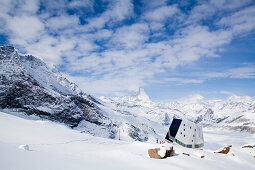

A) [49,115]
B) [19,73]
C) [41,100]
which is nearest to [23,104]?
[41,100]

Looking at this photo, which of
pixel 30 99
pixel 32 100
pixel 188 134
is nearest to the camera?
pixel 188 134

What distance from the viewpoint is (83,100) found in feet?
295

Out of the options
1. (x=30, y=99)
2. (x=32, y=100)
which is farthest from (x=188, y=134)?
(x=30, y=99)

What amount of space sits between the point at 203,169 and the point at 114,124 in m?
81.5

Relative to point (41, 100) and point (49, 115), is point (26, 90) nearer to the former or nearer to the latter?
point (41, 100)

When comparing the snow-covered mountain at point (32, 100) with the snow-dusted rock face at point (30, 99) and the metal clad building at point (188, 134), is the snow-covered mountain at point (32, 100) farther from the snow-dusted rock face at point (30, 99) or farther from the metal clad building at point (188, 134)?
the metal clad building at point (188, 134)

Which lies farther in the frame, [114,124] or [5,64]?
[114,124]

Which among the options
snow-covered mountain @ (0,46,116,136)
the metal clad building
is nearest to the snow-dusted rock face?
snow-covered mountain @ (0,46,116,136)

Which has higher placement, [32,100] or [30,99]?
[30,99]

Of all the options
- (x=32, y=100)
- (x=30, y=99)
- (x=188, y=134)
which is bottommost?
(x=188, y=134)

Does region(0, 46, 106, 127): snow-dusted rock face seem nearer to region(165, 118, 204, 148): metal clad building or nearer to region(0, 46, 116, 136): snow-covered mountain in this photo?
region(0, 46, 116, 136): snow-covered mountain

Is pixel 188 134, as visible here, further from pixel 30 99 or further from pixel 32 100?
pixel 30 99

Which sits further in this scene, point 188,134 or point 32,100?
point 32,100

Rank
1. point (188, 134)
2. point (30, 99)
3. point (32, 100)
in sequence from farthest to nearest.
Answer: point (32, 100) → point (30, 99) → point (188, 134)
